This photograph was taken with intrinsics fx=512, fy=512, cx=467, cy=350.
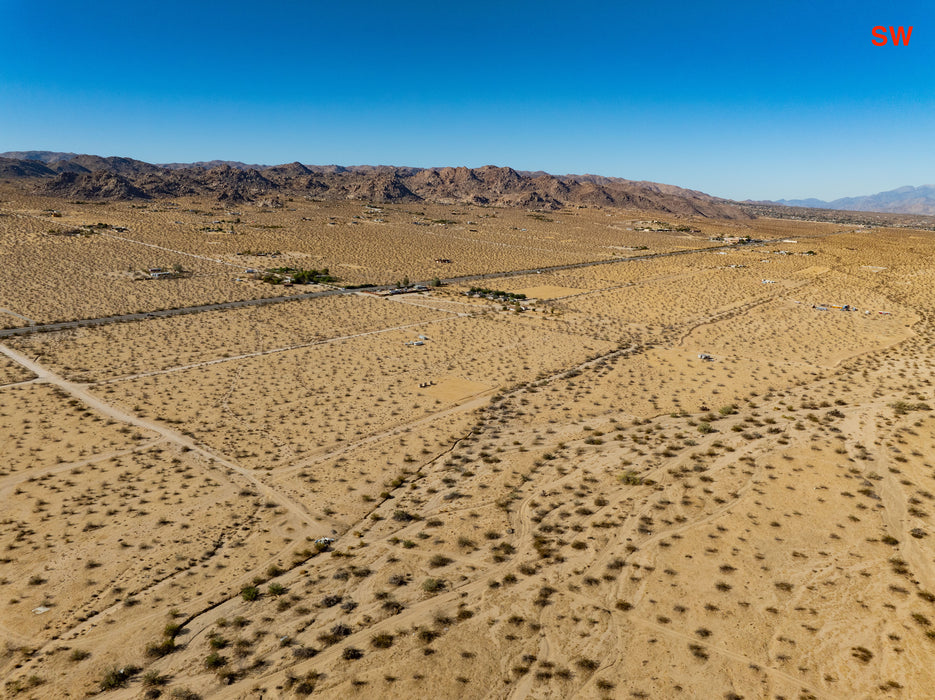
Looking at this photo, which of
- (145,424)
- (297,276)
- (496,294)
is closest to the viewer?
(145,424)

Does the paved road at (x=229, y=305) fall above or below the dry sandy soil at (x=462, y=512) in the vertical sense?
above

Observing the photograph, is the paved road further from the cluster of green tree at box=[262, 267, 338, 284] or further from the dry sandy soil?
the cluster of green tree at box=[262, 267, 338, 284]

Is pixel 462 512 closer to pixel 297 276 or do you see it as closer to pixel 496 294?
pixel 496 294

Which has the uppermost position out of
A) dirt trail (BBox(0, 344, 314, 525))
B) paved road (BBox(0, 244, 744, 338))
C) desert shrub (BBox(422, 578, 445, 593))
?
paved road (BBox(0, 244, 744, 338))

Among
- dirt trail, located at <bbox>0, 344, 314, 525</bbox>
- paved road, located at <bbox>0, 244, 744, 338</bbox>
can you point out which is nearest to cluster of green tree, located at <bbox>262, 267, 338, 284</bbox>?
paved road, located at <bbox>0, 244, 744, 338</bbox>

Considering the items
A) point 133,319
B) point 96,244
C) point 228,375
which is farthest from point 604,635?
point 96,244

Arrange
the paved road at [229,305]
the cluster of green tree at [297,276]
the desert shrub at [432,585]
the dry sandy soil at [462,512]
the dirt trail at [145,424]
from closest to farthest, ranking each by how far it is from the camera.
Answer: the dry sandy soil at [462,512], the desert shrub at [432,585], the dirt trail at [145,424], the paved road at [229,305], the cluster of green tree at [297,276]

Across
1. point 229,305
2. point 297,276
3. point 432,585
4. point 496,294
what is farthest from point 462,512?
point 297,276

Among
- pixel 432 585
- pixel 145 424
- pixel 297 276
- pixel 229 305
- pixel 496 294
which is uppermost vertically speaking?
pixel 297 276

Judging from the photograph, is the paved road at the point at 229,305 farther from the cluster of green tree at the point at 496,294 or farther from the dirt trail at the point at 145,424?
the cluster of green tree at the point at 496,294

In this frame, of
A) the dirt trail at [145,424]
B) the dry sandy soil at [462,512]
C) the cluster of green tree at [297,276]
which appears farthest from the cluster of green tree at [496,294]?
A: the dirt trail at [145,424]
